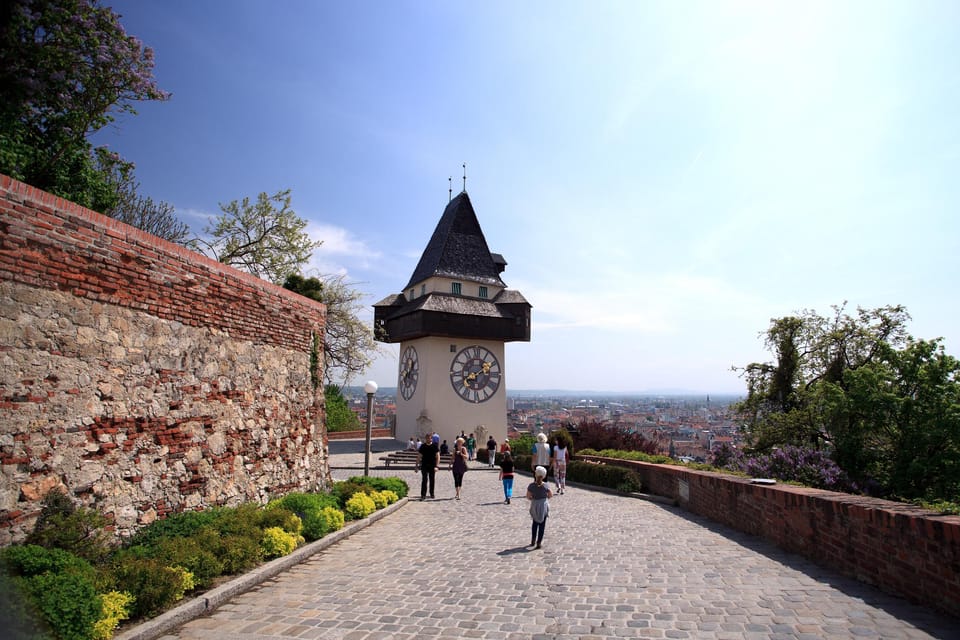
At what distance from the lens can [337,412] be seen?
3180cm

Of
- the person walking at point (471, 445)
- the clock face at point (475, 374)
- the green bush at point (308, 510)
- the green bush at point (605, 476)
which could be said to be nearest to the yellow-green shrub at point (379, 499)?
the green bush at point (308, 510)

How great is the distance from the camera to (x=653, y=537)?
28.8 feet

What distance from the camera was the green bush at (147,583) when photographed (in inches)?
186

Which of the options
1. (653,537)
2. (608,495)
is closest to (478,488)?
(608,495)

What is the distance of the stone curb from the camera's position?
4.50 meters

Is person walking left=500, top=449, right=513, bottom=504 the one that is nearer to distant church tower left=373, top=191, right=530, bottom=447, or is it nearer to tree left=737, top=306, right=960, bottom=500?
tree left=737, top=306, right=960, bottom=500

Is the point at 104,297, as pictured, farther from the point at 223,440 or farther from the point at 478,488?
the point at 478,488

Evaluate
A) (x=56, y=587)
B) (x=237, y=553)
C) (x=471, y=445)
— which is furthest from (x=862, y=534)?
(x=471, y=445)

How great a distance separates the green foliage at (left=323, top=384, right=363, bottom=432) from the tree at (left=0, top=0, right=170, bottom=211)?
21.1 metres

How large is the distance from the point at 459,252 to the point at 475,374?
301 inches

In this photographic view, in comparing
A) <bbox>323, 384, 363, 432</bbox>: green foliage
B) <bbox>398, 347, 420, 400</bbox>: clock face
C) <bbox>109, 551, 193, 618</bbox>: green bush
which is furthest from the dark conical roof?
<bbox>109, 551, 193, 618</bbox>: green bush

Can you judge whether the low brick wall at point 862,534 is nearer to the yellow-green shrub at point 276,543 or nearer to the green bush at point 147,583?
the yellow-green shrub at point 276,543

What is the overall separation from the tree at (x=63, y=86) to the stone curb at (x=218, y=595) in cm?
780

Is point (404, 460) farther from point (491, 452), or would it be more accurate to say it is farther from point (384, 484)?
point (384, 484)
